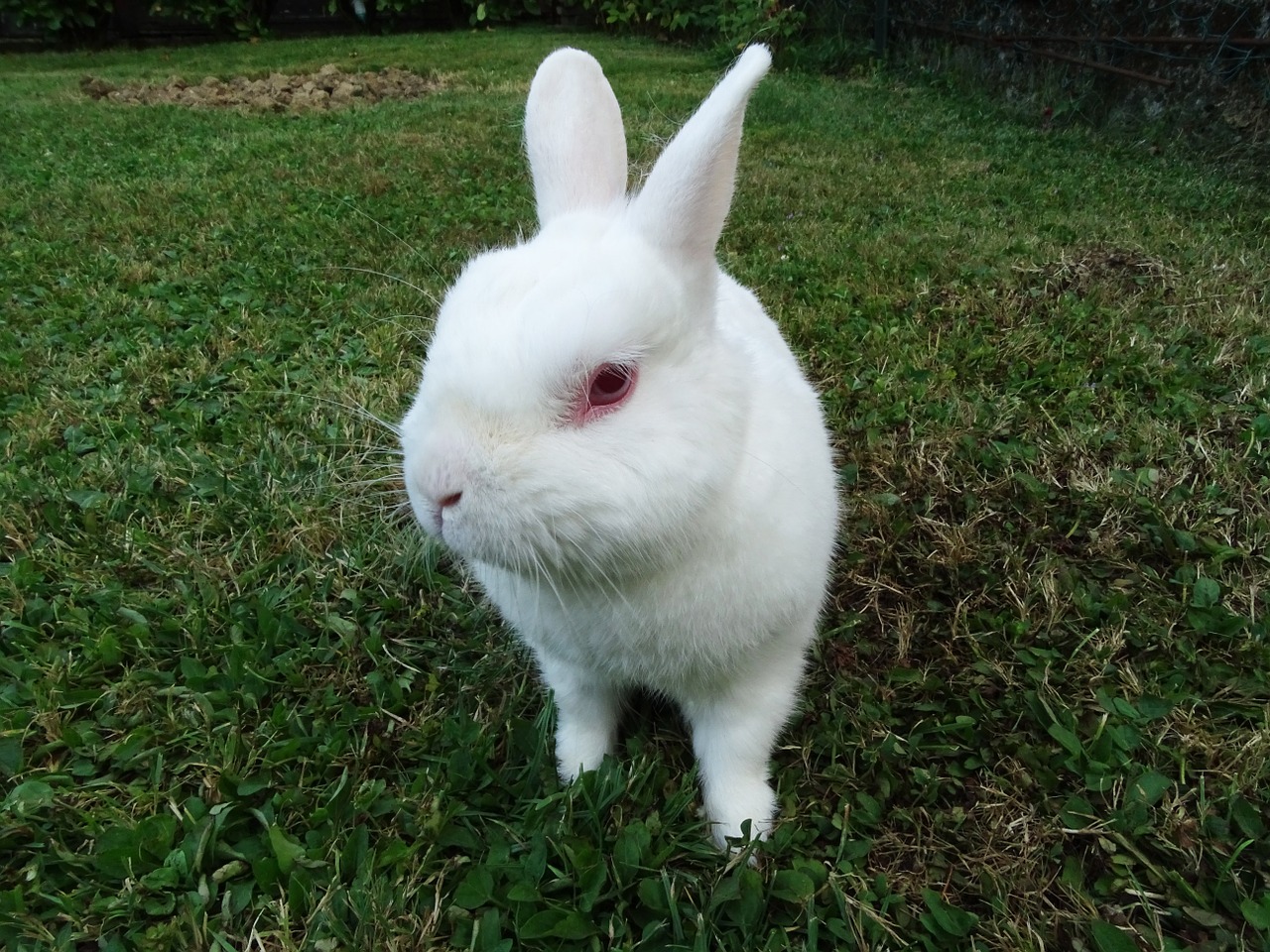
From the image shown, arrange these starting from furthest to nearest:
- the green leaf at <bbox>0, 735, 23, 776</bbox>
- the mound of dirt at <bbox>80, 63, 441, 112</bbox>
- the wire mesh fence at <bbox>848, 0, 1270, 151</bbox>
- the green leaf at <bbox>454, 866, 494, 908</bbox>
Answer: the mound of dirt at <bbox>80, 63, 441, 112</bbox> < the wire mesh fence at <bbox>848, 0, 1270, 151</bbox> < the green leaf at <bbox>0, 735, 23, 776</bbox> < the green leaf at <bbox>454, 866, 494, 908</bbox>

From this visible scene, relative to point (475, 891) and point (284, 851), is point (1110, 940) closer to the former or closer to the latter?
point (475, 891)

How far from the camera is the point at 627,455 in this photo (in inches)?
53.6

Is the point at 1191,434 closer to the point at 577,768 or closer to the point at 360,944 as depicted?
the point at 577,768

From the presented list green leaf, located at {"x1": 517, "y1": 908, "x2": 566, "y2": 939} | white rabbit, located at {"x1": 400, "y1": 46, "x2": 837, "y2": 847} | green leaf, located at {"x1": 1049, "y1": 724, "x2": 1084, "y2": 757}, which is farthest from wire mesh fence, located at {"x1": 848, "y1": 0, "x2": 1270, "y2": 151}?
green leaf, located at {"x1": 517, "y1": 908, "x2": 566, "y2": 939}

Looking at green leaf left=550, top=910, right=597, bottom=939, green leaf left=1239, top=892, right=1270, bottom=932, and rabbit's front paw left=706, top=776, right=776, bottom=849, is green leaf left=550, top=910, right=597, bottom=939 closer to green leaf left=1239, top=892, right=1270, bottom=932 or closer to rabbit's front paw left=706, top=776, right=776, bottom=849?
rabbit's front paw left=706, top=776, right=776, bottom=849

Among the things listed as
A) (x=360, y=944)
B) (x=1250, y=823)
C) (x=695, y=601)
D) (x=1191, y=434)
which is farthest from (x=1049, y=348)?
(x=360, y=944)

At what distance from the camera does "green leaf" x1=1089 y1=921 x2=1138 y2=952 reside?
144 centimetres

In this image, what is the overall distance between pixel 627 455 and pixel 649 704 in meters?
1.00

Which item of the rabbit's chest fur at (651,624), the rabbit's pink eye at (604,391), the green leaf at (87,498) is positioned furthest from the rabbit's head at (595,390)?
the green leaf at (87,498)

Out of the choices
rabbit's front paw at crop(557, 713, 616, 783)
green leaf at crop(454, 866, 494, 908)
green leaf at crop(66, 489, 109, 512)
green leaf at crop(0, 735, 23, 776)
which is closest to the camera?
green leaf at crop(454, 866, 494, 908)

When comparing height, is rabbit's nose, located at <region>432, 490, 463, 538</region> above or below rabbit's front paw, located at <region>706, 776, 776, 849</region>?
above

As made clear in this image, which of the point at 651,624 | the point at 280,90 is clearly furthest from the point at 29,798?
the point at 280,90

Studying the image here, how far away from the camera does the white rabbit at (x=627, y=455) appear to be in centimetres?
135

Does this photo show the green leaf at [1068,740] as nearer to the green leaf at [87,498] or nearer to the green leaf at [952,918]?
the green leaf at [952,918]
